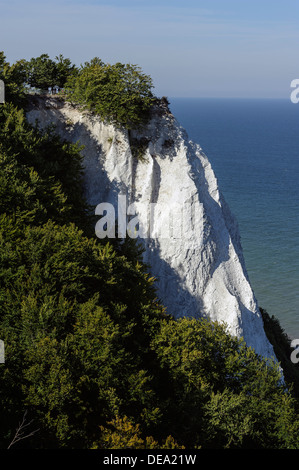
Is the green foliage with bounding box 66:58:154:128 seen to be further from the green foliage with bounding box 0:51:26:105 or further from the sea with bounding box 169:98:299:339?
the sea with bounding box 169:98:299:339

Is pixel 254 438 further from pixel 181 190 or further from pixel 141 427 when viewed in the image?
Result: pixel 181 190

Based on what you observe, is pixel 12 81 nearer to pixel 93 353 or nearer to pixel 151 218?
pixel 151 218

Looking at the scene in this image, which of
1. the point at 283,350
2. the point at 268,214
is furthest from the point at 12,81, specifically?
the point at 268,214

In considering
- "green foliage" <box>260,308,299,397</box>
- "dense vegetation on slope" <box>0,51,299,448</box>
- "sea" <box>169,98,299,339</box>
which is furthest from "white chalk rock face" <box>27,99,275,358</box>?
"sea" <box>169,98,299,339</box>

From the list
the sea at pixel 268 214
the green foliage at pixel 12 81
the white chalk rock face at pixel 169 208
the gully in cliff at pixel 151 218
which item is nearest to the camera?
the green foliage at pixel 12 81

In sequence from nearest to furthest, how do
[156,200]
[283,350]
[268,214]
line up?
1. [156,200]
2. [283,350]
3. [268,214]

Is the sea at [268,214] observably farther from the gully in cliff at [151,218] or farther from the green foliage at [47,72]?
the green foliage at [47,72]

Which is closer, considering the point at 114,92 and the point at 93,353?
the point at 93,353

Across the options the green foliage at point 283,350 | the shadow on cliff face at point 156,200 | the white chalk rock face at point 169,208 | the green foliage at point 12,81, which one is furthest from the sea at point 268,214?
the green foliage at point 12,81
